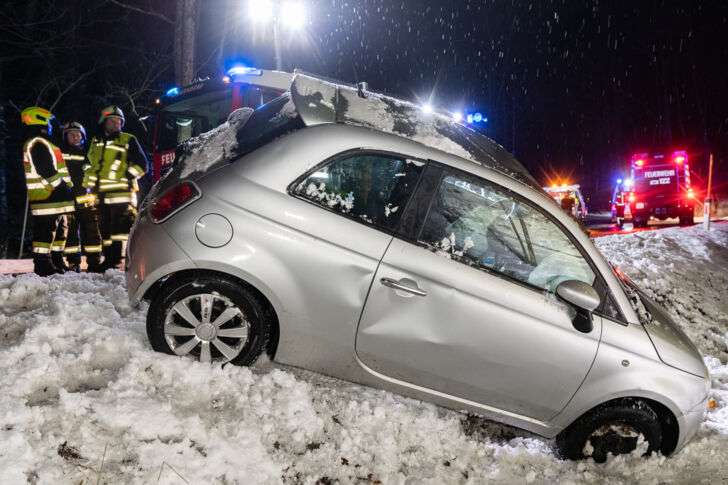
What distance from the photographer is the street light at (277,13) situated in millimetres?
15805

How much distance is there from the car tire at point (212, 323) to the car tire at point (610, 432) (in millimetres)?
2033

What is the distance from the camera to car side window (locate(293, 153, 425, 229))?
3127 mm

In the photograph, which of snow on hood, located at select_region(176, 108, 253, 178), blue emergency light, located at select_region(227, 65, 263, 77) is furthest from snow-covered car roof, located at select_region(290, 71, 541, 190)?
blue emergency light, located at select_region(227, 65, 263, 77)

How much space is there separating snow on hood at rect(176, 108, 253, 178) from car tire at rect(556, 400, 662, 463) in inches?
110

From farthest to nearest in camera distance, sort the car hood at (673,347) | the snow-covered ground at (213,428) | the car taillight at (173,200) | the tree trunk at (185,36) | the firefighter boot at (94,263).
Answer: the tree trunk at (185,36)
the firefighter boot at (94,263)
the car hood at (673,347)
the car taillight at (173,200)
the snow-covered ground at (213,428)

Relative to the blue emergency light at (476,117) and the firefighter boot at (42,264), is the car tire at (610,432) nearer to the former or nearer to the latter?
the firefighter boot at (42,264)

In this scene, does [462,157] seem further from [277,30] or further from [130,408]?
[277,30]

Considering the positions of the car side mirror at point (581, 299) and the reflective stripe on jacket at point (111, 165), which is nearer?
the car side mirror at point (581, 299)

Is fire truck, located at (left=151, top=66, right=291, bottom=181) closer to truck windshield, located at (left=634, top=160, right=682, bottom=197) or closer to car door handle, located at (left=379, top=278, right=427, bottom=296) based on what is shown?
car door handle, located at (left=379, top=278, right=427, bottom=296)

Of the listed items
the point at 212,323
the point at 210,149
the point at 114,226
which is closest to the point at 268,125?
the point at 210,149

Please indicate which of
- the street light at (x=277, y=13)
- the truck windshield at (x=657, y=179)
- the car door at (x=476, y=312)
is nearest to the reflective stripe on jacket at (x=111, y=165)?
the car door at (x=476, y=312)

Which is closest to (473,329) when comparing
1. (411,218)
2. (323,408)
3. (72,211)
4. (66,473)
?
(411,218)

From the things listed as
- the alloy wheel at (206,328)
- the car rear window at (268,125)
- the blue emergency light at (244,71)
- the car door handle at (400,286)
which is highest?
the blue emergency light at (244,71)

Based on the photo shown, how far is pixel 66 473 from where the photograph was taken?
7.53 ft
